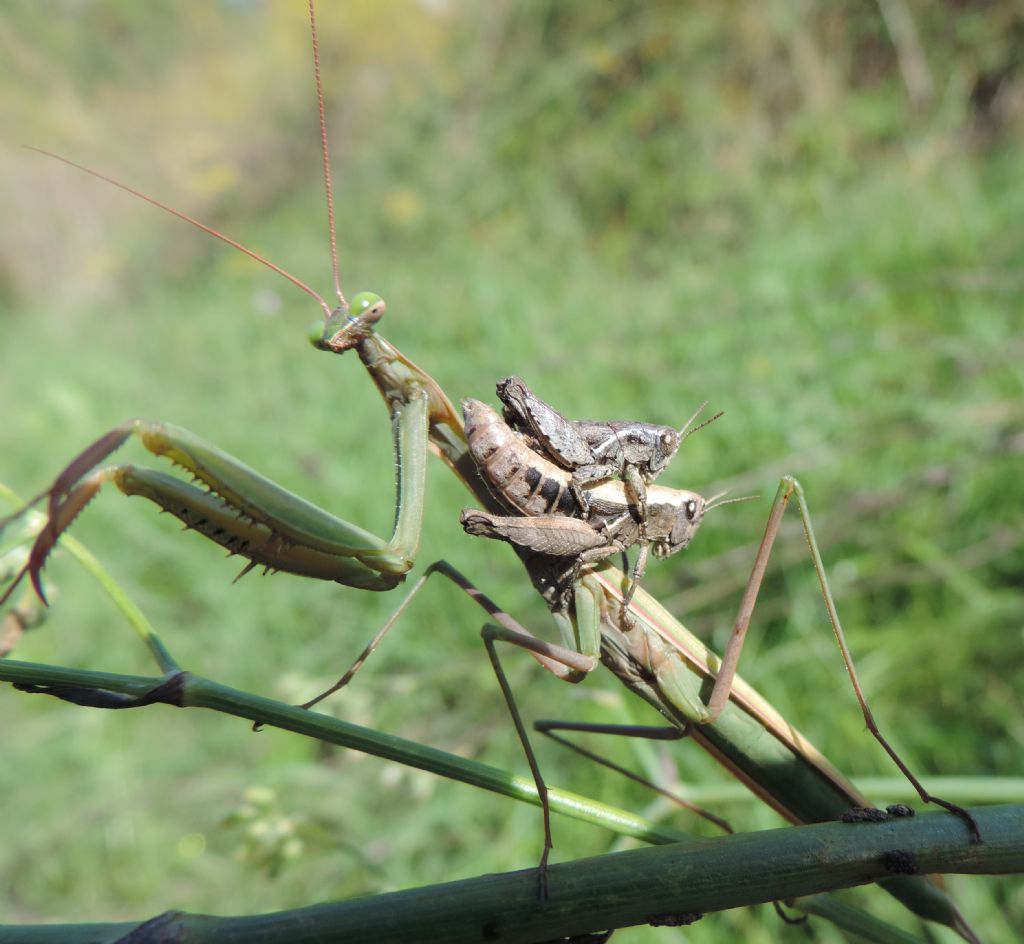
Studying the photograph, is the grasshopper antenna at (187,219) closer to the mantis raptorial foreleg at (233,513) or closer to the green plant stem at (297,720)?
the mantis raptorial foreleg at (233,513)

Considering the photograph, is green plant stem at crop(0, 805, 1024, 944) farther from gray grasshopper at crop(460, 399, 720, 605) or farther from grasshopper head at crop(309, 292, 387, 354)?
grasshopper head at crop(309, 292, 387, 354)

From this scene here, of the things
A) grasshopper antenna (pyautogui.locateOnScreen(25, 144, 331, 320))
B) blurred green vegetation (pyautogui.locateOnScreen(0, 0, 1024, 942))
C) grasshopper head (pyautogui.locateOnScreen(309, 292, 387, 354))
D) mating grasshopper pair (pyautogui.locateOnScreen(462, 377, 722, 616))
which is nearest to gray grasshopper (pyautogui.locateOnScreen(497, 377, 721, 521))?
mating grasshopper pair (pyautogui.locateOnScreen(462, 377, 722, 616))

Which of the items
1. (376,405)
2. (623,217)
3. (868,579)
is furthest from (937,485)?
(623,217)

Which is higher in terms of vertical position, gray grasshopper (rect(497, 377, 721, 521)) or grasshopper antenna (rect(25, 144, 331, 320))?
grasshopper antenna (rect(25, 144, 331, 320))

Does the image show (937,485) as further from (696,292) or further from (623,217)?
(623,217)

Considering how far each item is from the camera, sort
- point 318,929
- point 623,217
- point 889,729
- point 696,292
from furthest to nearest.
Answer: point 623,217 < point 696,292 < point 889,729 < point 318,929

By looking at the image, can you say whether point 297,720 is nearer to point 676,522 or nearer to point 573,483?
point 573,483

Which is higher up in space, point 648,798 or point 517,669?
point 517,669
